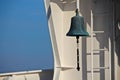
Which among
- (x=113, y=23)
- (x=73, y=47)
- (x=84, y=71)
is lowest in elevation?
(x=84, y=71)

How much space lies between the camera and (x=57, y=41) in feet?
25.6

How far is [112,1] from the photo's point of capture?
25.9 ft

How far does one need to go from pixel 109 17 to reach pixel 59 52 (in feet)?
4.41

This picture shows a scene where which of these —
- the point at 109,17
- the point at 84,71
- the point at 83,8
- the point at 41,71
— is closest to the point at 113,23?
the point at 109,17

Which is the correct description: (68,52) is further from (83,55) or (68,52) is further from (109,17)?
(109,17)

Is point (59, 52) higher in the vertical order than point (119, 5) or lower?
lower

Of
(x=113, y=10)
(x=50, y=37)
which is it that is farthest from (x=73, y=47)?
(x=113, y=10)

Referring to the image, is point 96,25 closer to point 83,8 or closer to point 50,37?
point 83,8

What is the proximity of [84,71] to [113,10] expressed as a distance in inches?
59.0

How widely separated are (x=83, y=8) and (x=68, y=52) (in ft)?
3.42

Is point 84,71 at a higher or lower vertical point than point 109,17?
lower

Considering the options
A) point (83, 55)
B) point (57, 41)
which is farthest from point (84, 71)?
point (57, 41)

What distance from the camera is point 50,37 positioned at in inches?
304

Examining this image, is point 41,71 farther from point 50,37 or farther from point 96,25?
point 96,25
